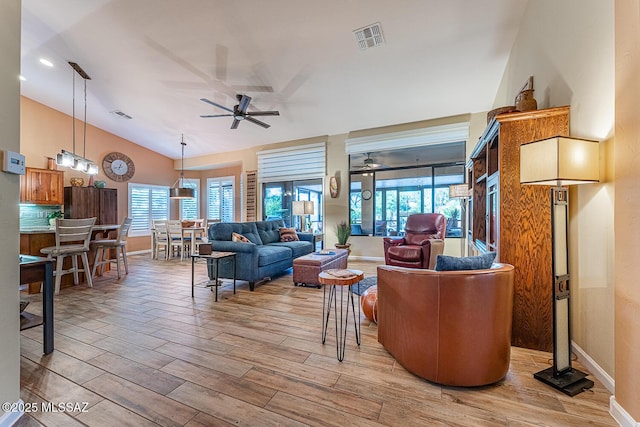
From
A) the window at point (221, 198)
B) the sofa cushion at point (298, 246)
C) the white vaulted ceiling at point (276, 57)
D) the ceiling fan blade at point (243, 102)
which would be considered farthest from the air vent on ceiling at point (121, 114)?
the sofa cushion at point (298, 246)

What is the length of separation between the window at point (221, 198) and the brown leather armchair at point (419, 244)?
5.37 metres

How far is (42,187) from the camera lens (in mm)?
5441

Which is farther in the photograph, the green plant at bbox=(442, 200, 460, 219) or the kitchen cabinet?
the green plant at bbox=(442, 200, 460, 219)

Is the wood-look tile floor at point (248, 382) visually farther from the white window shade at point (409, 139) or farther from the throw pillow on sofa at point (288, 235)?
the white window shade at point (409, 139)

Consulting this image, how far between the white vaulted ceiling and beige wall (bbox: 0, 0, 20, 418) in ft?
6.66

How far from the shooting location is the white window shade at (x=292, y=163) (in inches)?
260

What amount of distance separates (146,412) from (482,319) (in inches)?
79.7

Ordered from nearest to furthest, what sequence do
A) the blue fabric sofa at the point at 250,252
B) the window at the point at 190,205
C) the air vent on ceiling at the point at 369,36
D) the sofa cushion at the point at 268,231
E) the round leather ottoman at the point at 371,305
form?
1. the round leather ottoman at the point at 371,305
2. the air vent on ceiling at the point at 369,36
3. the blue fabric sofa at the point at 250,252
4. the sofa cushion at the point at 268,231
5. the window at the point at 190,205

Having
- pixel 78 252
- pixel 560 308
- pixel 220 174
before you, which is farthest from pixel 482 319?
pixel 220 174

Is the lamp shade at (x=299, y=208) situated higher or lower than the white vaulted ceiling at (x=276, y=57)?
lower

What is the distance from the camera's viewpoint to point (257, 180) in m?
7.43

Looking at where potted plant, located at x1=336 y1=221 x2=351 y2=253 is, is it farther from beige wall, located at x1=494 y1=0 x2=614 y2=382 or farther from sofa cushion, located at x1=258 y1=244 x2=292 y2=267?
beige wall, located at x1=494 y1=0 x2=614 y2=382

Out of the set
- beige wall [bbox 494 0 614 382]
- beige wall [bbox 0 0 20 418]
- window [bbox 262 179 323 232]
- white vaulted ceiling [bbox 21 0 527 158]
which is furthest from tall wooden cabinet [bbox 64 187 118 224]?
beige wall [bbox 494 0 614 382]

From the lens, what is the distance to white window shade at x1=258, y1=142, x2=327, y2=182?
6.61m
